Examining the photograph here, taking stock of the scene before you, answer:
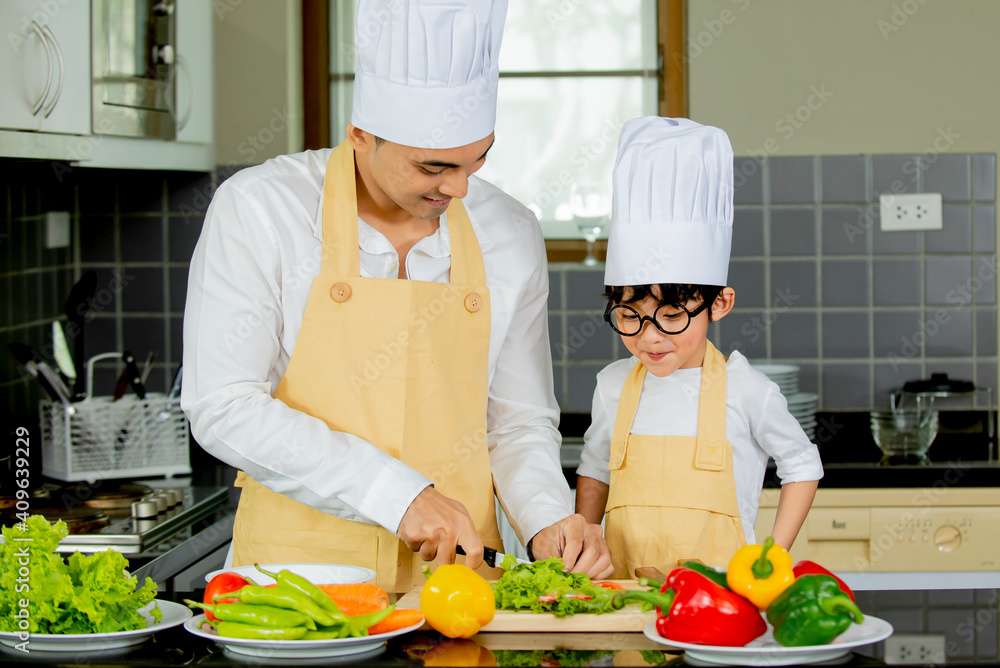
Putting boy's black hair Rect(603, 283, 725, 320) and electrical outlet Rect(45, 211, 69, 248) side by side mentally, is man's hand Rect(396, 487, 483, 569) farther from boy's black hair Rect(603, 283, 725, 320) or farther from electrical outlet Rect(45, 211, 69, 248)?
electrical outlet Rect(45, 211, 69, 248)

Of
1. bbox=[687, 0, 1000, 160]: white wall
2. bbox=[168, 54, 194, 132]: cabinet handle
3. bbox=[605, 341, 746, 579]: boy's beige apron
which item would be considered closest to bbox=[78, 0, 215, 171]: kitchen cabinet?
bbox=[168, 54, 194, 132]: cabinet handle

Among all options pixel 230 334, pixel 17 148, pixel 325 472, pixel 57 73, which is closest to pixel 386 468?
pixel 325 472

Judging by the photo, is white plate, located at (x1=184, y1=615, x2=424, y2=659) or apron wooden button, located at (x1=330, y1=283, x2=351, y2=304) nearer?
white plate, located at (x1=184, y1=615, x2=424, y2=659)

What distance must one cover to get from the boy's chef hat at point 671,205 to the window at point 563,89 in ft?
4.47

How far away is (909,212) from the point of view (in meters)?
2.76

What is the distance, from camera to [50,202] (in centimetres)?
268

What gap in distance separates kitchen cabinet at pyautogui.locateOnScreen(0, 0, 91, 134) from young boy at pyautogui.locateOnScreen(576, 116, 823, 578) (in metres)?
1.02

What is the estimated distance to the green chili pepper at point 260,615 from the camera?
3.34 ft

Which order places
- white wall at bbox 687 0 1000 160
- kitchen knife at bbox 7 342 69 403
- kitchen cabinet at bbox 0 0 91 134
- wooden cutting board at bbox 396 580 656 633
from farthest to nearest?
white wall at bbox 687 0 1000 160
kitchen knife at bbox 7 342 69 403
kitchen cabinet at bbox 0 0 91 134
wooden cutting board at bbox 396 580 656 633

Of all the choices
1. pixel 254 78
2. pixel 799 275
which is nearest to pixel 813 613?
pixel 799 275

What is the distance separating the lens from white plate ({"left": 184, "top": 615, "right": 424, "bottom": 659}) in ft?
3.31

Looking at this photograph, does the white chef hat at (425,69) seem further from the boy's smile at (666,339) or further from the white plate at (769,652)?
the white plate at (769,652)

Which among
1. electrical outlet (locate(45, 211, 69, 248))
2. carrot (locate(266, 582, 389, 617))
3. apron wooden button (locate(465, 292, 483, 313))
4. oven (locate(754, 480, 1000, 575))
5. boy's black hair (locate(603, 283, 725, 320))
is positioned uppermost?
electrical outlet (locate(45, 211, 69, 248))

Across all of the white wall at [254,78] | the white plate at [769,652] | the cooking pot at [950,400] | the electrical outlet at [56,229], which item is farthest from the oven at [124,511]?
the cooking pot at [950,400]
